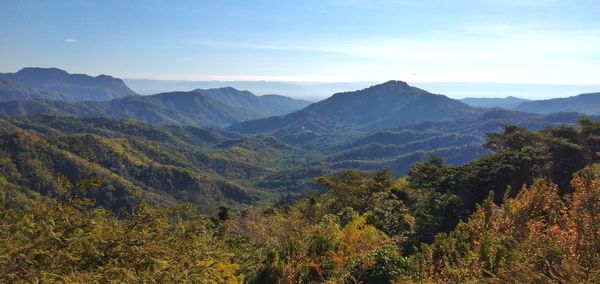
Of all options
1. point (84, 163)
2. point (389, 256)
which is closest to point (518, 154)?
point (389, 256)

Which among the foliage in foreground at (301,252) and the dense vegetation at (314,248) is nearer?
the foliage in foreground at (301,252)

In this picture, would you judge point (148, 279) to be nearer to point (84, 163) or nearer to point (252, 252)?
point (252, 252)

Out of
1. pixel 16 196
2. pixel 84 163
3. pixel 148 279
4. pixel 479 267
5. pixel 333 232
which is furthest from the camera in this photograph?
pixel 84 163

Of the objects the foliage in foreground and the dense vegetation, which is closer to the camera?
the foliage in foreground

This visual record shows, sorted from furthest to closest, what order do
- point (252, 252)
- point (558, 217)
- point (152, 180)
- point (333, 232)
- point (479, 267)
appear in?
1. point (152, 180)
2. point (252, 252)
3. point (333, 232)
4. point (558, 217)
5. point (479, 267)

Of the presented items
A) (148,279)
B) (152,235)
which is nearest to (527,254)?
(148,279)

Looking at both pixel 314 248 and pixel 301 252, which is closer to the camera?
pixel 301 252

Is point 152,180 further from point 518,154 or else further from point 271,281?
point 271,281

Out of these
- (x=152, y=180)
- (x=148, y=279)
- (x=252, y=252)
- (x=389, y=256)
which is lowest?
(x=152, y=180)

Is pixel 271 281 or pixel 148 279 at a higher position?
pixel 148 279

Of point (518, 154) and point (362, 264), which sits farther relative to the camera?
point (518, 154)
